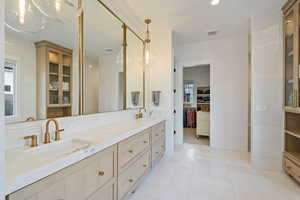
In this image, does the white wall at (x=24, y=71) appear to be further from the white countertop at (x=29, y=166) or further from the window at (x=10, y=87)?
the white countertop at (x=29, y=166)

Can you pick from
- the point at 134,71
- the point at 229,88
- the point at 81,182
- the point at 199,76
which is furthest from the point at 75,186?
the point at 199,76

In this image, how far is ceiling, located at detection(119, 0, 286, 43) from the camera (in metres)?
2.42

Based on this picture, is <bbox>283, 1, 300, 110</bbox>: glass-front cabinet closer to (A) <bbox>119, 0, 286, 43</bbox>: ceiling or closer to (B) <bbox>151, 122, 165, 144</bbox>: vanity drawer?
(A) <bbox>119, 0, 286, 43</bbox>: ceiling

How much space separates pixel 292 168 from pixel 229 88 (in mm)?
1972

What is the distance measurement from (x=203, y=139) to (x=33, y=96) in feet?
14.6

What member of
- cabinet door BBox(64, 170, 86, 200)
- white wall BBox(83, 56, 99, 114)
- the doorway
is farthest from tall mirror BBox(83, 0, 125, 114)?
the doorway

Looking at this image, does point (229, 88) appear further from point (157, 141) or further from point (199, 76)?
point (199, 76)

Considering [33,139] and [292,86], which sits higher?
[292,86]

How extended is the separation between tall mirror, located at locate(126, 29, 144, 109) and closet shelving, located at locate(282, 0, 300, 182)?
8.26 ft

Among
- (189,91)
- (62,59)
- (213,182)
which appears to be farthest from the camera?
(189,91)

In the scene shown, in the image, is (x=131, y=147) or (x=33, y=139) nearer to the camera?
(x=33, y=139)

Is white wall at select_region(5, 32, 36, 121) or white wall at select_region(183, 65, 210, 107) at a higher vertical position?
white wall at select_region(183, 65, 210, 107)

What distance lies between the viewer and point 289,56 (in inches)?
92.2

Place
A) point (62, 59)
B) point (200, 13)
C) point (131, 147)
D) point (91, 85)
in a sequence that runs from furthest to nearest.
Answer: point (200, 13) < point (91, 85) < point (131, 147) < point (62, 59)
